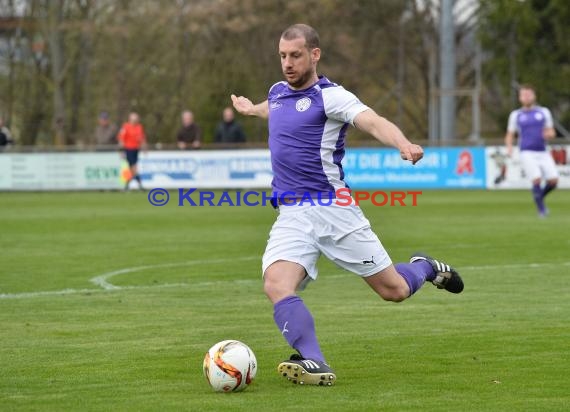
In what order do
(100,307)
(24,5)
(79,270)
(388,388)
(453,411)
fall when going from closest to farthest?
(453,411) → (388,388) → (100,307) → (79,270) → (24,5)

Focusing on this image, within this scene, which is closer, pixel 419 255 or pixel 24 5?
pixel 419 255

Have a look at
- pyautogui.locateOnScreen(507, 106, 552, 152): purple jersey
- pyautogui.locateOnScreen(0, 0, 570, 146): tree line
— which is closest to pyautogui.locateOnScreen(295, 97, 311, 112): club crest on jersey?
pyautogui.locateOnScreen(507, 106, 552, 152): purple jersey

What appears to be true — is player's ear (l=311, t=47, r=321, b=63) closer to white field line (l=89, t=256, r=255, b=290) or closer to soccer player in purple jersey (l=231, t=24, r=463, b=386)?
soccer player in purple jersey (l=231, t=24, r=463, b=386)

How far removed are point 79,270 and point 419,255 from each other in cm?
621

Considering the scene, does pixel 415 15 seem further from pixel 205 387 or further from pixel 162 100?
pixel 205 387

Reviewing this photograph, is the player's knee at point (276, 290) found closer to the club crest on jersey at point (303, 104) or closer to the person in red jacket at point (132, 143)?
the club crest on jersey at point (303, 104)

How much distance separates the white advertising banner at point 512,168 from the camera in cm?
3247

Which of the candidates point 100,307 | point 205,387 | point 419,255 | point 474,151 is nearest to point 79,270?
point 100,307

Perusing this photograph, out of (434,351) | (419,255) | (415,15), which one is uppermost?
(415,15)

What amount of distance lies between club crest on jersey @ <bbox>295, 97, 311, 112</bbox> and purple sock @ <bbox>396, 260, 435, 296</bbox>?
125cm

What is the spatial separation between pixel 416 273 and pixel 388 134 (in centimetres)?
145

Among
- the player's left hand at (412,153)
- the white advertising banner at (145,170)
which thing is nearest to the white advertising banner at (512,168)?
the white advertising banner at (145,170)

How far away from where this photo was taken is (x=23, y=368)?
7.70 meters

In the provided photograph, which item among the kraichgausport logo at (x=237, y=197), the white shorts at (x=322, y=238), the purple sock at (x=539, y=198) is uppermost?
the white shorts at (x=322, y=238)
